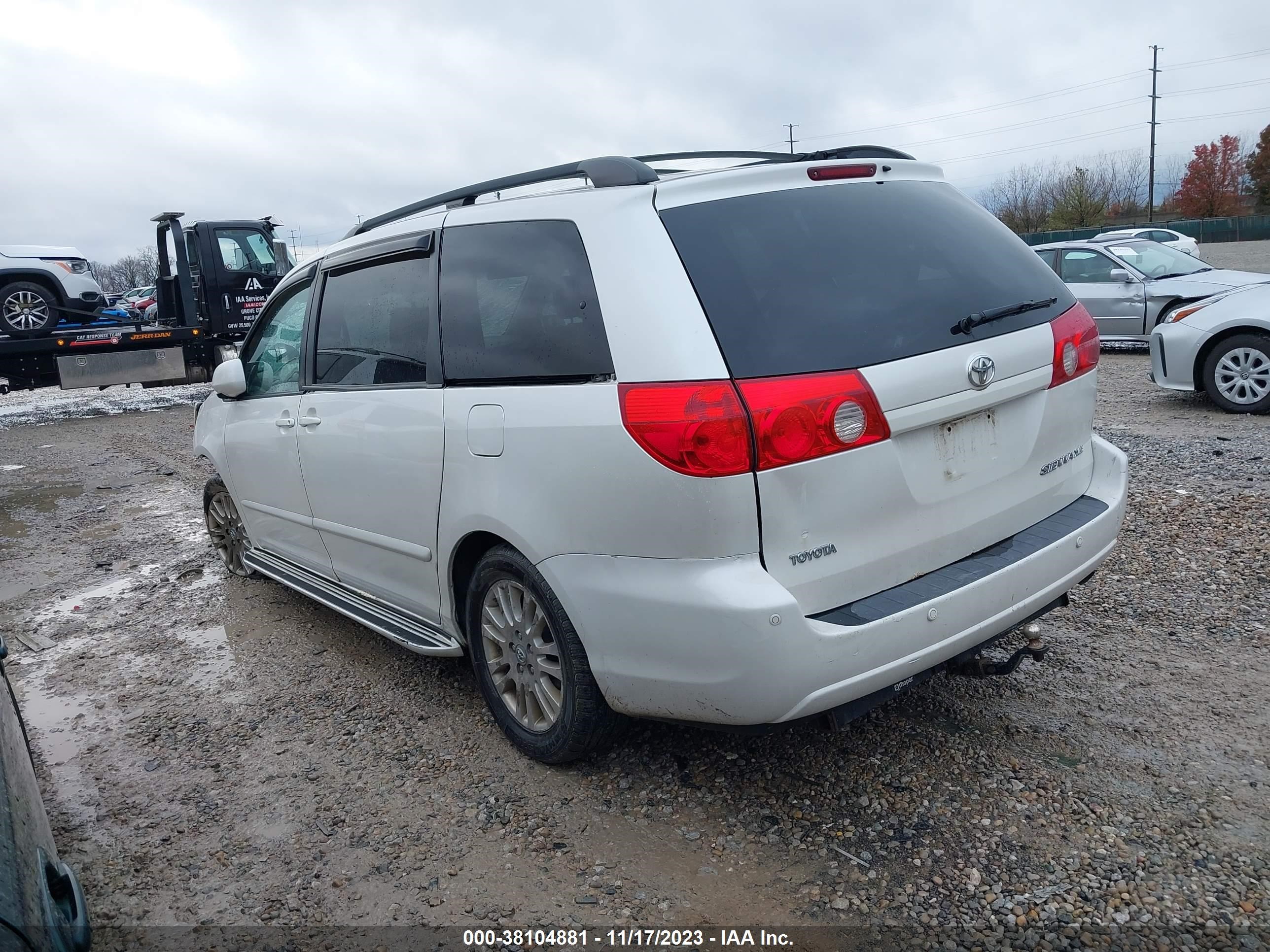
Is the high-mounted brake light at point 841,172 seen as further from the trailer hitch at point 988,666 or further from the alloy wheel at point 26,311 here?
the alloy wheel at point 26,311

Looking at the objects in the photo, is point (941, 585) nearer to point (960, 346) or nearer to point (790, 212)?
point (960, 346)

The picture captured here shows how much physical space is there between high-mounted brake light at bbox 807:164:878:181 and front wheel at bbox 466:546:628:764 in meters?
1.46

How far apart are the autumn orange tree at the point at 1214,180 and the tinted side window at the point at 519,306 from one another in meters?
79.3

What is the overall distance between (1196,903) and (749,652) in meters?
1.25

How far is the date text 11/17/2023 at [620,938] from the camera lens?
7.77ft

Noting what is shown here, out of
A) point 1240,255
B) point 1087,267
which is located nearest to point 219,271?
point 1087,267

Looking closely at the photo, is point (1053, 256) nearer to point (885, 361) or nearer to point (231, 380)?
point (231, 380)

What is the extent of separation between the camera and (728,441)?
2.38m

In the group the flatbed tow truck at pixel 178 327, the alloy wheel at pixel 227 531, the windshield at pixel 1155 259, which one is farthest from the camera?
the flatbed tow truck at pixel 178 327

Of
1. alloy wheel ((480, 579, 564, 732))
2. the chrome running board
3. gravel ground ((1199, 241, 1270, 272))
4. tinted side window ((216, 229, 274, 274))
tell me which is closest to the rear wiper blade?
alloy wheel ((480, 579, 564, 732))

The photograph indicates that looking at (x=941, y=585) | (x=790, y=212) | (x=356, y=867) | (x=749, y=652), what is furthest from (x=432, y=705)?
(x=790, y=212)

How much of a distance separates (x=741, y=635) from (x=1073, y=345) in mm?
1557

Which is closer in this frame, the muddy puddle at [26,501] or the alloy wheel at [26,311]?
the muddy puddle at [26,501]

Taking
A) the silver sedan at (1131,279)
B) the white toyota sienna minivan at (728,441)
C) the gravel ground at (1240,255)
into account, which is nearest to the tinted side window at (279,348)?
the white toyota sienna minivan at (728,441)
